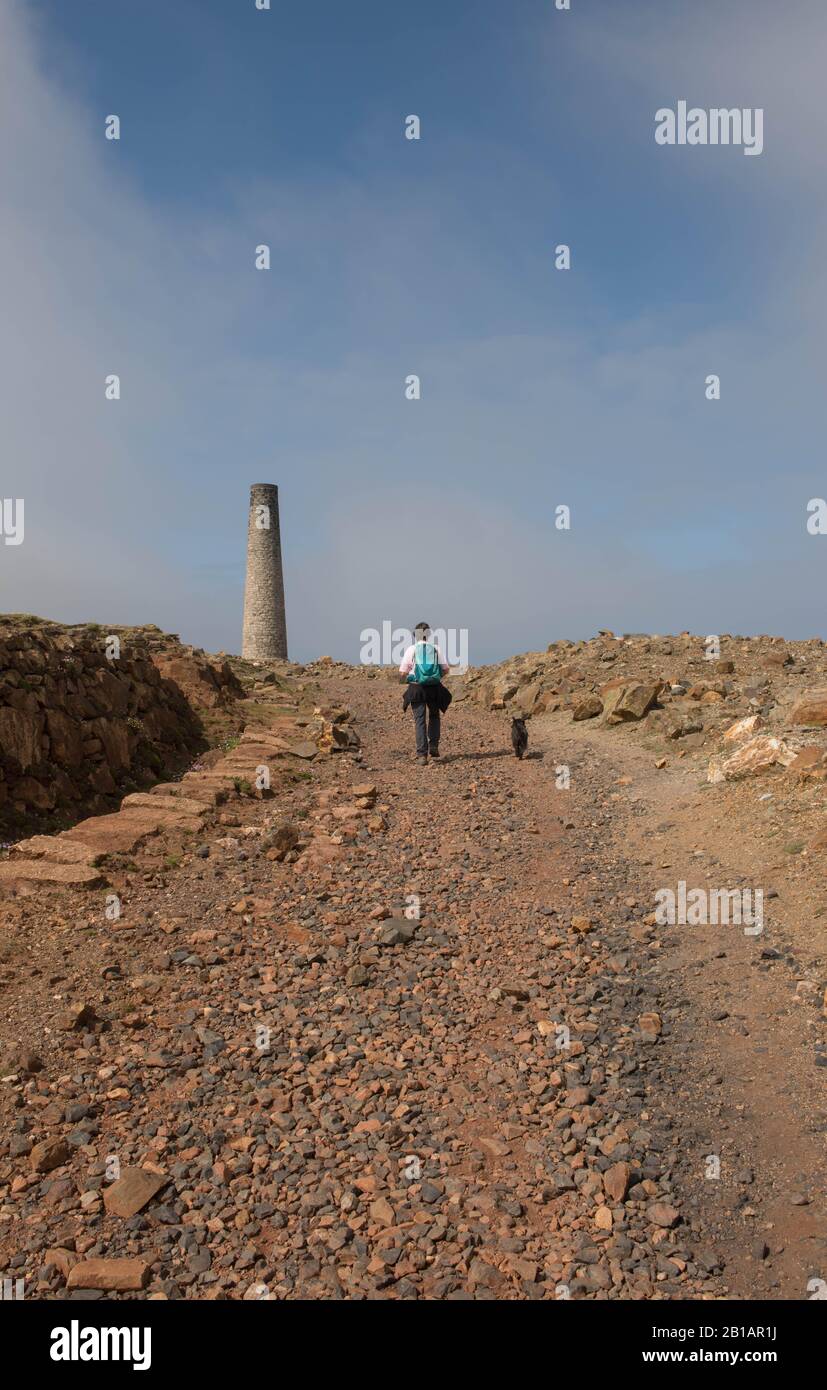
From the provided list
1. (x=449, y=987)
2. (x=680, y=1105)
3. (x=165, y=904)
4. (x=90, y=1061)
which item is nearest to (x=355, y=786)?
(x=165, y=904)

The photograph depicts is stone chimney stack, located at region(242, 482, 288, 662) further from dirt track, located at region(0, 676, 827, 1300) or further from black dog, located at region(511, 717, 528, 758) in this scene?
dirt track, located at region(0, 676, 827, 1300)

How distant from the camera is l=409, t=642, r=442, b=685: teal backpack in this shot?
15906mm

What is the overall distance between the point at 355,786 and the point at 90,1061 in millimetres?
7507

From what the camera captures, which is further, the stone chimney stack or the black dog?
the stone chimney stack

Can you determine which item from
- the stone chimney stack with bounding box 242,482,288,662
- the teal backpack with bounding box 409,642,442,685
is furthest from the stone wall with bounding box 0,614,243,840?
the stone chimney stack with bounding box 242,482,288,662

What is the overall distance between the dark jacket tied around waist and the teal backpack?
0.10 m

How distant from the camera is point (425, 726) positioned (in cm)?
1616

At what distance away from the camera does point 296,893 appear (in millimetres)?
9734

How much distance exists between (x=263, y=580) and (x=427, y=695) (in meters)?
21.5

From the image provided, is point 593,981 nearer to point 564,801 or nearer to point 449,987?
point 449,987

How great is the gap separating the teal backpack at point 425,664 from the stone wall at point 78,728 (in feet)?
15.8

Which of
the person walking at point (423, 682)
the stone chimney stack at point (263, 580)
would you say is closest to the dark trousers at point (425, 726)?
the person walking at point (423, 682)

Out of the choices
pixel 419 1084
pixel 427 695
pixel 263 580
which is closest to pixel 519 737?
pixel 427 695

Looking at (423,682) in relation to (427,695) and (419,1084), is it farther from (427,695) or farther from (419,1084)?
(419,1084)
